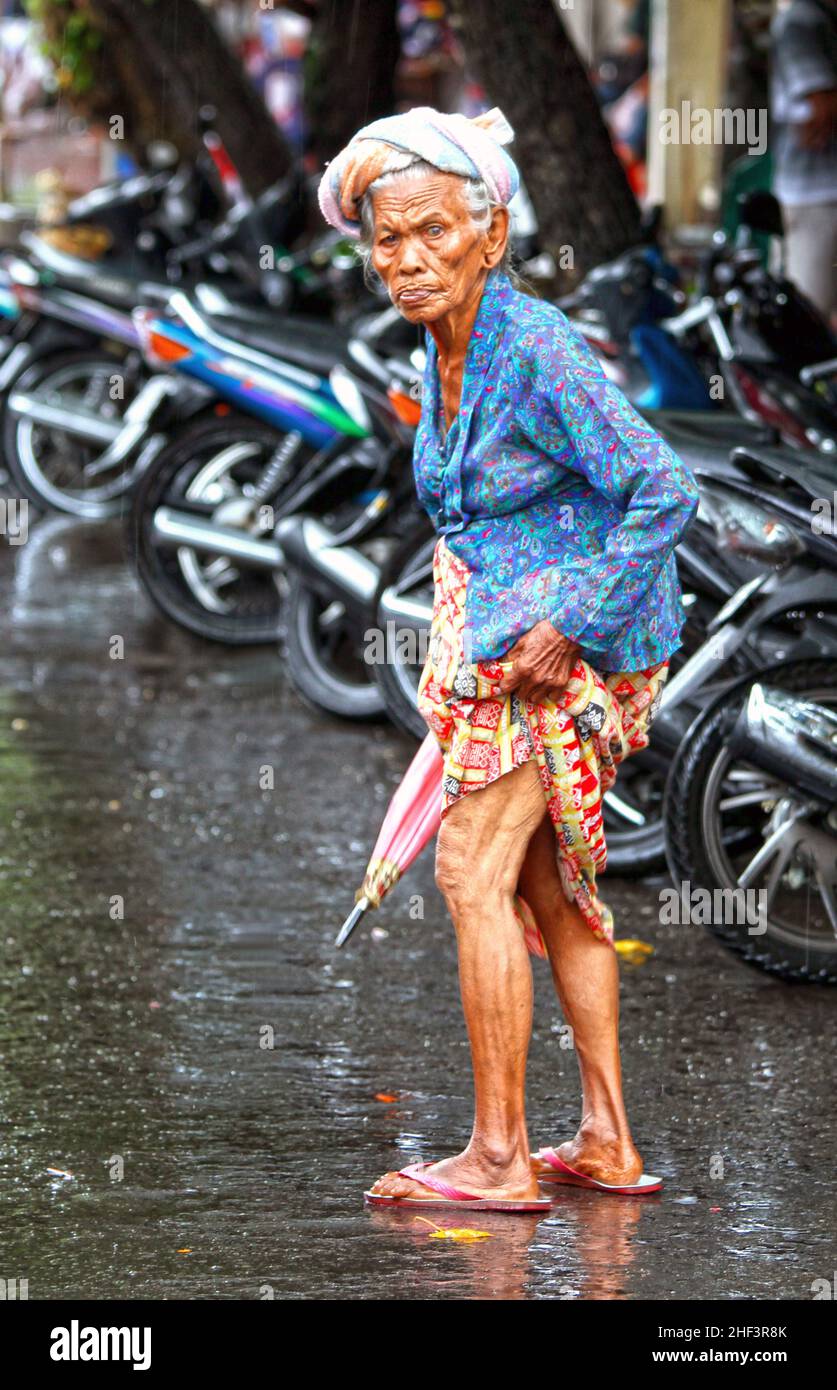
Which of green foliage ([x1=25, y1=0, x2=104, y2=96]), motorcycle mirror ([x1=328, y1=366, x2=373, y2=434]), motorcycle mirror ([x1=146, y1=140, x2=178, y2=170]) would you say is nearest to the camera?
motorcycle mirror ([x1=328, y1=366, x2=373, y2=434])

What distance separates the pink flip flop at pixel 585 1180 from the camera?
4.14m

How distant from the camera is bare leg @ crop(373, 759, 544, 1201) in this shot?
398cm

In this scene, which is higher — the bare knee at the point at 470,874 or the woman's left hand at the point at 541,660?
the woman's left hand at the point at 541,660

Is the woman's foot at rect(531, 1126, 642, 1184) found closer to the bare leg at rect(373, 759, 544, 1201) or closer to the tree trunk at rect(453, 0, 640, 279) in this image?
the bare leg at rect(373, 759, 544, 1201)

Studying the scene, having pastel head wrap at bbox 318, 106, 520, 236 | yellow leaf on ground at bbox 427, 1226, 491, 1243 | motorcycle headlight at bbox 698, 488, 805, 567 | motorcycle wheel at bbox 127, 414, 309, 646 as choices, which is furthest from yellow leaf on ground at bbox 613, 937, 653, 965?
motorcycle wheel at bbox 127, 414, 309, 646

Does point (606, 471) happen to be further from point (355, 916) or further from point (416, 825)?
point (355, 916)

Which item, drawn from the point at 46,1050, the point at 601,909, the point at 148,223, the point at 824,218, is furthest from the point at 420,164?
the point at 148,223

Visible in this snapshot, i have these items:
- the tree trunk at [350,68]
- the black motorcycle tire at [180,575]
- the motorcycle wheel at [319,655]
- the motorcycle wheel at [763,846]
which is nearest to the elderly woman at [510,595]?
the motorcycle wheel at [763,846]

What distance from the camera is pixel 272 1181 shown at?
4.18 metres

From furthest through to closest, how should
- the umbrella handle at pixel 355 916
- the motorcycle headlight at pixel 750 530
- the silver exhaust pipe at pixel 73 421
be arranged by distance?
1. the silver exhaust pipe at pixel 73 421
2. the motorcycle headlight at pixel 750 530
3. the umbrella handle at pixel 355 916

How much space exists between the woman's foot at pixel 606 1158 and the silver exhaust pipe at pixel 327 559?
3617mm

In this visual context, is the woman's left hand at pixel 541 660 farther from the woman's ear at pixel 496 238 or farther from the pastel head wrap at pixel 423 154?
the pastel head wrap at pixel 423 154

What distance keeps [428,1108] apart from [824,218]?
272 inches

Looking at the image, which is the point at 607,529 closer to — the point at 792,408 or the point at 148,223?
the point at 792,408
